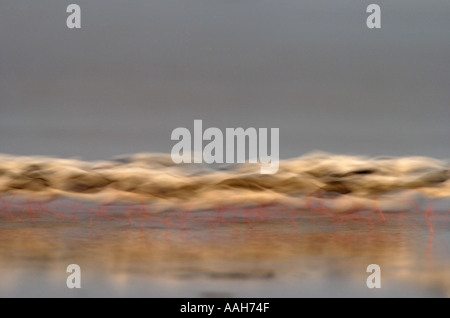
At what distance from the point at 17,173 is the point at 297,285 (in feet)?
4.53

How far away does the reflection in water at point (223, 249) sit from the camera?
76.4 inches

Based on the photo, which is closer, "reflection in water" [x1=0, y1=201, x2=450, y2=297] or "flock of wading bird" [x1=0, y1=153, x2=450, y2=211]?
"reflection in water" [x1=0, y1=201, x2=450, y2=297]

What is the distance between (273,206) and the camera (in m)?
2.64

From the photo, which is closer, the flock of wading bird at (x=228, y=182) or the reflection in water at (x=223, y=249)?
the reflection in water at (x=223, y=249)

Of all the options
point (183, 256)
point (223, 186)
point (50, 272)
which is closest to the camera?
point (50, 272)

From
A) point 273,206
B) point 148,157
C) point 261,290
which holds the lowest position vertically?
point 261,290

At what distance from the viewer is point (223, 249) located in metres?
2.29

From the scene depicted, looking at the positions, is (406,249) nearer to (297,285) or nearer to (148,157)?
(297,285)

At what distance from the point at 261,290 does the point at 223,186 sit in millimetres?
775

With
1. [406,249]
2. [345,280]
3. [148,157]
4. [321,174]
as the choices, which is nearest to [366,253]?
[406,249]

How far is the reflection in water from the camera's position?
1.94m

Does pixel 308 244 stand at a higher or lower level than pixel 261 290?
higher

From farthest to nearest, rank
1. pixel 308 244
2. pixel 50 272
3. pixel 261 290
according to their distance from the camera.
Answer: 1. pixel 308 244
2. pixel 50 272
3. pixel 261 290

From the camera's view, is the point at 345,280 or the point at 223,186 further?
the point at 223,186
